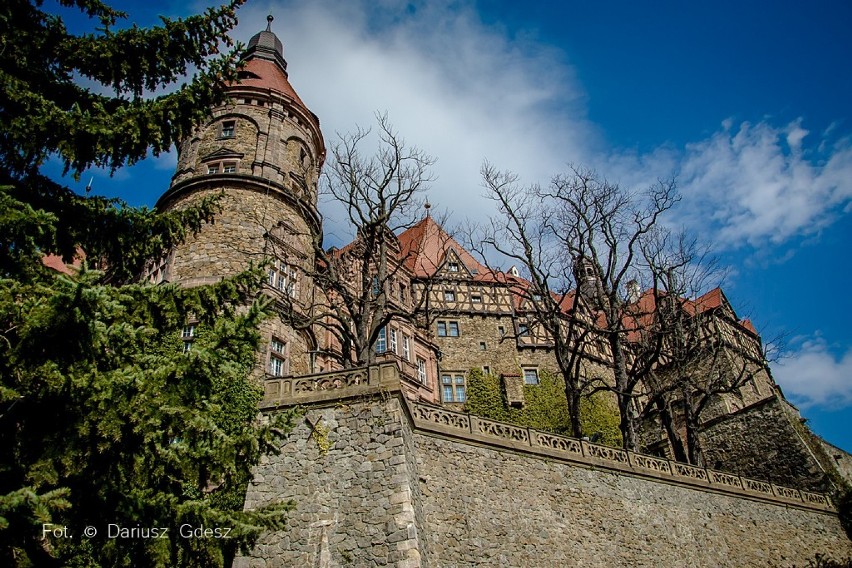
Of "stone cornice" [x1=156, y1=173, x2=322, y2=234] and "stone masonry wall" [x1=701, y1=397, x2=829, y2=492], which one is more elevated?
"stone cornice" [x1=156, y1=173, x2=322, y2=234]


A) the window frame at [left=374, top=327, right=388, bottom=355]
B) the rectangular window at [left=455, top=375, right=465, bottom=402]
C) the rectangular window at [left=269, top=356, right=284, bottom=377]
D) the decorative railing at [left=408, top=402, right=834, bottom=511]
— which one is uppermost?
the window frame at [left=374, top=327, right=388, bottom=355]

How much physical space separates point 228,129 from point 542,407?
1929 centimetres

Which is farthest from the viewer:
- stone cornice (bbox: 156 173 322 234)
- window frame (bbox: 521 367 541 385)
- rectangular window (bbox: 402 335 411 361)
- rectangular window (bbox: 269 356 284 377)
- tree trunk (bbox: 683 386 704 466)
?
window frame (bbox: 521 367 541 385)

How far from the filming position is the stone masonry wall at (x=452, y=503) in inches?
470

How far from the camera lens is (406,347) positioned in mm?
28891

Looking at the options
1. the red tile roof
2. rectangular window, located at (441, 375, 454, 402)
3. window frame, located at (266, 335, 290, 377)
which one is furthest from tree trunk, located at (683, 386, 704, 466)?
the red tile roof

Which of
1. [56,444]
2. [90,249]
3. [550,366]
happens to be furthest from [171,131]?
[550,366]

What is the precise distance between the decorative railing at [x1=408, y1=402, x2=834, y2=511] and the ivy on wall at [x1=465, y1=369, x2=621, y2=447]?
8907 mm

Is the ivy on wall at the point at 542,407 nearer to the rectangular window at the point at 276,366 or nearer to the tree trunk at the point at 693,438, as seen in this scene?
the tree trunk at the point at 693,438

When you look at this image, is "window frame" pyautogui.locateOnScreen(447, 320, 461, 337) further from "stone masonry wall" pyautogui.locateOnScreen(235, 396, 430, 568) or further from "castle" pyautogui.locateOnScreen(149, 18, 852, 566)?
"stone masonry wall" pyautogui.locateOnScreen(235, 396, 430, 568)

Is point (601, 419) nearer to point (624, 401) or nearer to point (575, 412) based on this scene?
point (624, 401)

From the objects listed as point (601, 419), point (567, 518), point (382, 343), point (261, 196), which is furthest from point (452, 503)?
point (601, 419)

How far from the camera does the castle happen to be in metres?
12.7

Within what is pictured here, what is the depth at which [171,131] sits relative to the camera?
8.32m
